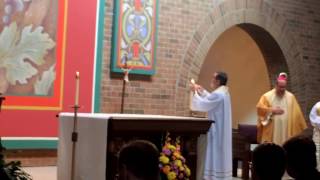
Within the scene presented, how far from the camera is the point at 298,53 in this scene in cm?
1227

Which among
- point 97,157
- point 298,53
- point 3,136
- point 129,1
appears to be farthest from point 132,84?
point 298,53

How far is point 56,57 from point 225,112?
2712mm

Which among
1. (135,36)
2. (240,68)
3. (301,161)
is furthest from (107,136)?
(240,68)

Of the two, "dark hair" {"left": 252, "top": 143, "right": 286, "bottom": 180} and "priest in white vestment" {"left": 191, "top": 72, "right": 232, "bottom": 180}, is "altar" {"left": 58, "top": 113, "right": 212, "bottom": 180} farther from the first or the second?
"dark hair" {"left": 252, "top": 143, "right": 286, "bottom": 180}

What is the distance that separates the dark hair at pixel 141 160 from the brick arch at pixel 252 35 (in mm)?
7001

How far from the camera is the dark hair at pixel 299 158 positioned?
318cm

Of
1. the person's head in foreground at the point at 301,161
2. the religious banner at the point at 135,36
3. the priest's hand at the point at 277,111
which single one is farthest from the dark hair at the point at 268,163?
the religious banner at the point at 135,36

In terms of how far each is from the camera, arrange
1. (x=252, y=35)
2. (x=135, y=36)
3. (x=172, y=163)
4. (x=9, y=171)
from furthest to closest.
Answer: (x=252, y=35) → (x=135, y=36) → (x=172, y=163) → (x=9, y=171)

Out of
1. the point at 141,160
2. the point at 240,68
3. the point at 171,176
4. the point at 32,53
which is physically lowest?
the point at 171,176

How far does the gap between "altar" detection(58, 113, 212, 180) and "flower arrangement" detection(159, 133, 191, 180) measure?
0.21 m

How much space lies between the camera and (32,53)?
337 inches

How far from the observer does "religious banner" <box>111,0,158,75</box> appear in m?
9.34

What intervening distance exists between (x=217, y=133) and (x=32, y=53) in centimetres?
301

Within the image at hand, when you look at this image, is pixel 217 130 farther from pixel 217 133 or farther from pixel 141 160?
pixel 141 160
